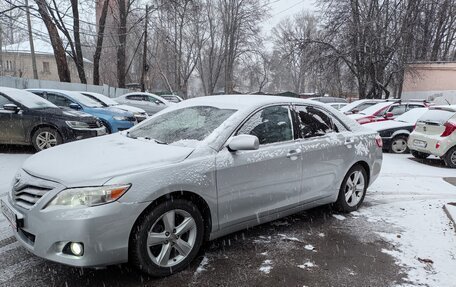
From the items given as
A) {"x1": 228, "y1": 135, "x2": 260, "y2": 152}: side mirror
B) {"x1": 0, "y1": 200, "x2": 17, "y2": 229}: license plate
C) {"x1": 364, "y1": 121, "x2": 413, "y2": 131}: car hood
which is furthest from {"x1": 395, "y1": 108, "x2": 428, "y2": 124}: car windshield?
{"x1": 0, "y1": 200, "x2": 17, "y2": 229}: license plate

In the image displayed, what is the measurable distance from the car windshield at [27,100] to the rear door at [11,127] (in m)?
0.29

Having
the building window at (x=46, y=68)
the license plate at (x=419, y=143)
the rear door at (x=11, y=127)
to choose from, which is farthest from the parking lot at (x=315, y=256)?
the building window at (x=46, y=68)

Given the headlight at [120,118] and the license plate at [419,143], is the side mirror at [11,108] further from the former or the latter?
the license plate at [419,143]

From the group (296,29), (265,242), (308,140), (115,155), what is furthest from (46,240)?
(296,29)

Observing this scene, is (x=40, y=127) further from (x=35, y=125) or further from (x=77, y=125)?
(x=77, y=125)

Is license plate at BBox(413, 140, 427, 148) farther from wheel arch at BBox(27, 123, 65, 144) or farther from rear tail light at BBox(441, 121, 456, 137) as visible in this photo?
wheel arch at BBox(27, 123, 65, 144)

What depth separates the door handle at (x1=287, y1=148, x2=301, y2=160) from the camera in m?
4.07

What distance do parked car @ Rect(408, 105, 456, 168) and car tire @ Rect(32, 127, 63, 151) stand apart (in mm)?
8513

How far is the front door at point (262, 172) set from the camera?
3.52 m

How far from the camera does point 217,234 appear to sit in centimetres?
354

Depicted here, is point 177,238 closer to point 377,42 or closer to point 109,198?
point 109,198

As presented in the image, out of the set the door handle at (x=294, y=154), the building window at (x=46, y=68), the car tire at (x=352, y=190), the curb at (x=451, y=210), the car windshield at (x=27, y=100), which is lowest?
the curb at (x=451, y=210)

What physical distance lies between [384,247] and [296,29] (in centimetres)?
5996

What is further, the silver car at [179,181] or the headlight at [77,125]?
the headlight at [77,125]
